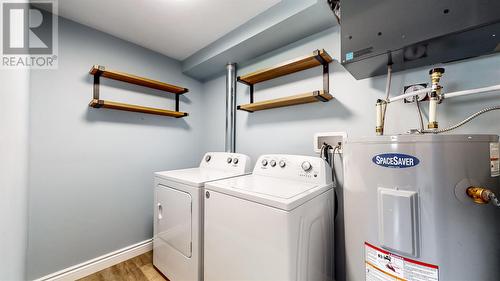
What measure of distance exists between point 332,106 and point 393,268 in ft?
3.59

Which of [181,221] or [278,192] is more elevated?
[278,192]

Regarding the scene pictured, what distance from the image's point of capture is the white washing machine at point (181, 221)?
4.33ft

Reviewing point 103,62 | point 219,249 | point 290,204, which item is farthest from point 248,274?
point 103,62

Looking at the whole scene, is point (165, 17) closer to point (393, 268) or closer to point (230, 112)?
point (230, 112)

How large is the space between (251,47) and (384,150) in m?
1.48

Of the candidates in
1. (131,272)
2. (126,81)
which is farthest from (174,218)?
(126,81)

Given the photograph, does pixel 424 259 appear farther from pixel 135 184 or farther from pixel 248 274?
pixel 135 184

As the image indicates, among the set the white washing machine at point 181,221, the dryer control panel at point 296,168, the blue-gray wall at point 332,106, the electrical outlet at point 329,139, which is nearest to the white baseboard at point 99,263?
the white washing machine at point 181,221

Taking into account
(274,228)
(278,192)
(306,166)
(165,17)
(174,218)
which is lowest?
Result: (174,218)

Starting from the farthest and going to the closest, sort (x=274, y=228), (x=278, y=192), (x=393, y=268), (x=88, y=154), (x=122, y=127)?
(x=122, y=127)
(x=88, y=154)
(x=278, y=192)
(x=274, y=228)
(x=393, y=268)

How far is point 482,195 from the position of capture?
653 millimetres

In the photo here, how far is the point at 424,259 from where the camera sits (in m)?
0.71

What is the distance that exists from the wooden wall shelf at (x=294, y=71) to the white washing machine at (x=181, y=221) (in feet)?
1.90

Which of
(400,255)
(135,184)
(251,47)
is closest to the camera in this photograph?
(400,255)
